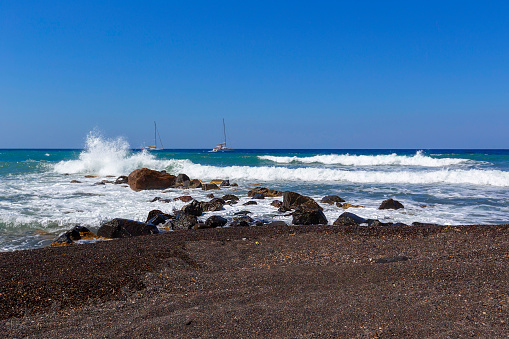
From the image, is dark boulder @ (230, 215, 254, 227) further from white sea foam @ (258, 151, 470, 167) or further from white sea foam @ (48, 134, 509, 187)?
white sea foam @ (258, 151, 470, 167)

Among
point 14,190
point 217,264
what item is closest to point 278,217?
point 217,264

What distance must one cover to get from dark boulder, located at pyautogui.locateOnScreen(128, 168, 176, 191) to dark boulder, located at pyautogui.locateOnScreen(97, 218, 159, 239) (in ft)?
28.1

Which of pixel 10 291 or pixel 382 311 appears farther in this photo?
pixel 10 291

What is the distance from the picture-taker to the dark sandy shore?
3.24 m

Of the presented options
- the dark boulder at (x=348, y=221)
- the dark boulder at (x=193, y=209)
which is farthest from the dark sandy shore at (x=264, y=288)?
the dark boulder at (x=193, y=209)

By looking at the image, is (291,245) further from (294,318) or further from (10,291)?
(10,291)

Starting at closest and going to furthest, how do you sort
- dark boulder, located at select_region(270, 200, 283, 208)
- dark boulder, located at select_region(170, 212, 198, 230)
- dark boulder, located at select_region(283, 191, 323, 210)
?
dark boulder, located at select_region(170, 212, 198, 230), dark boulder, located at select_region(283, 191, 323, 210), dark boulder, located at select_region(270, 200, 283, 208)

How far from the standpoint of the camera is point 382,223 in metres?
9.08

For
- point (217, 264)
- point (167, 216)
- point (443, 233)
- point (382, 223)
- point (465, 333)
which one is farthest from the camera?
point (167, 216)

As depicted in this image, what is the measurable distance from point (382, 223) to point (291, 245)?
3671 millimetres

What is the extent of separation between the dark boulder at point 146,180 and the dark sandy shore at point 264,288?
1010 centimetres

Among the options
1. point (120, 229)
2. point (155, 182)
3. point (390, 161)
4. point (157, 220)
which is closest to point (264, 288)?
point (120, 229)

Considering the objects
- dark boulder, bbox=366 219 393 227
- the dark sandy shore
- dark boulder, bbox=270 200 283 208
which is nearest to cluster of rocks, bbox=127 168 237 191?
dark boulder, bbox=270 200 283 208

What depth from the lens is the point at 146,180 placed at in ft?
55.4
